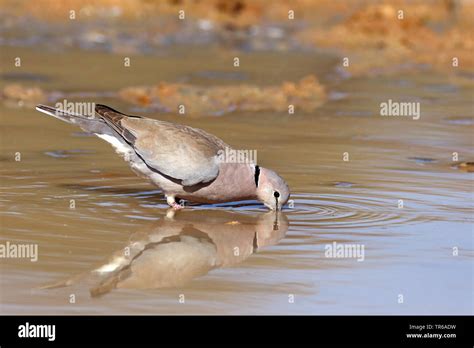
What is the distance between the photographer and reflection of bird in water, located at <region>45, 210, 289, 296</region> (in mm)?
6129

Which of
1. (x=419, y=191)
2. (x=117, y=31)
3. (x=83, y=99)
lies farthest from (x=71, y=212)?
(x=117, y=31)

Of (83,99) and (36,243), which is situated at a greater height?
(83,99)

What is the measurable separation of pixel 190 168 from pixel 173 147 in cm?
23

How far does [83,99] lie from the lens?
12.4 metres

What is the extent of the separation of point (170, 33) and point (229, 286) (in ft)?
41.8

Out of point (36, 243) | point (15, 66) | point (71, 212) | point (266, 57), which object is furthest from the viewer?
point (266, 57)

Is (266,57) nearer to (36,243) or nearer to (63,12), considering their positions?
(63,12)

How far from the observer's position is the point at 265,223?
7723mm
